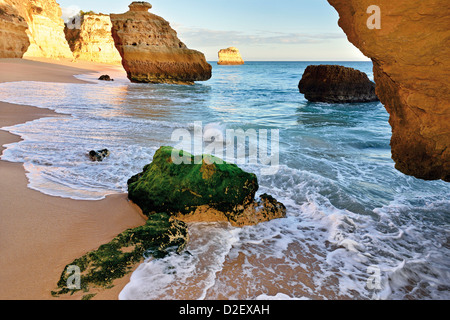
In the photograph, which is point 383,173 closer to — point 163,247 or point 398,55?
point 398,55

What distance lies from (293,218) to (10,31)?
29.8 m

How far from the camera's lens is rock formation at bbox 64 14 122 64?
48062 millimetres

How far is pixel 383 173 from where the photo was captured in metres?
5.78

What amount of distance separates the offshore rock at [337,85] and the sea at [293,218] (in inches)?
335

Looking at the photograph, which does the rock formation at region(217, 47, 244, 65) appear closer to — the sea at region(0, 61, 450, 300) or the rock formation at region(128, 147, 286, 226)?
the sea at region(0, 61, 450, 300)

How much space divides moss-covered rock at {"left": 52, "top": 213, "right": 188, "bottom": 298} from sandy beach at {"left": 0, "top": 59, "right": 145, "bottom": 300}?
0.30ft

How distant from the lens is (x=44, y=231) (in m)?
2.86

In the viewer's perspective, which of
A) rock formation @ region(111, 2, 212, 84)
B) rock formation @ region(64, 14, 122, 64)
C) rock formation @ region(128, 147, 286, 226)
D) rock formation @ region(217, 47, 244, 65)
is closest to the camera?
rock formation @ region(128, 147, 286, 226)

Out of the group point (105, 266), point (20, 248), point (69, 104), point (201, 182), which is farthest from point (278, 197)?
point (69, 104)

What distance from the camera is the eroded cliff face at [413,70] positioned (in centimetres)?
270

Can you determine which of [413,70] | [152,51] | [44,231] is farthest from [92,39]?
[413,70]

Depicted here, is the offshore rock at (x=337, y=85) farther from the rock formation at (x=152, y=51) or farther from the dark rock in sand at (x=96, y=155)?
the dark rock in sand at (x=96, y=155)

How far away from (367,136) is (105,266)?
9.09 meters

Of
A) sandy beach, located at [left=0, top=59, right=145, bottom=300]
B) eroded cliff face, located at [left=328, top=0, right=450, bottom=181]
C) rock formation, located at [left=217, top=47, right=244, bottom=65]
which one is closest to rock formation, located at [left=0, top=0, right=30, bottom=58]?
sandy beach, located at [left=0, top=59, right=145, bottom=300]
